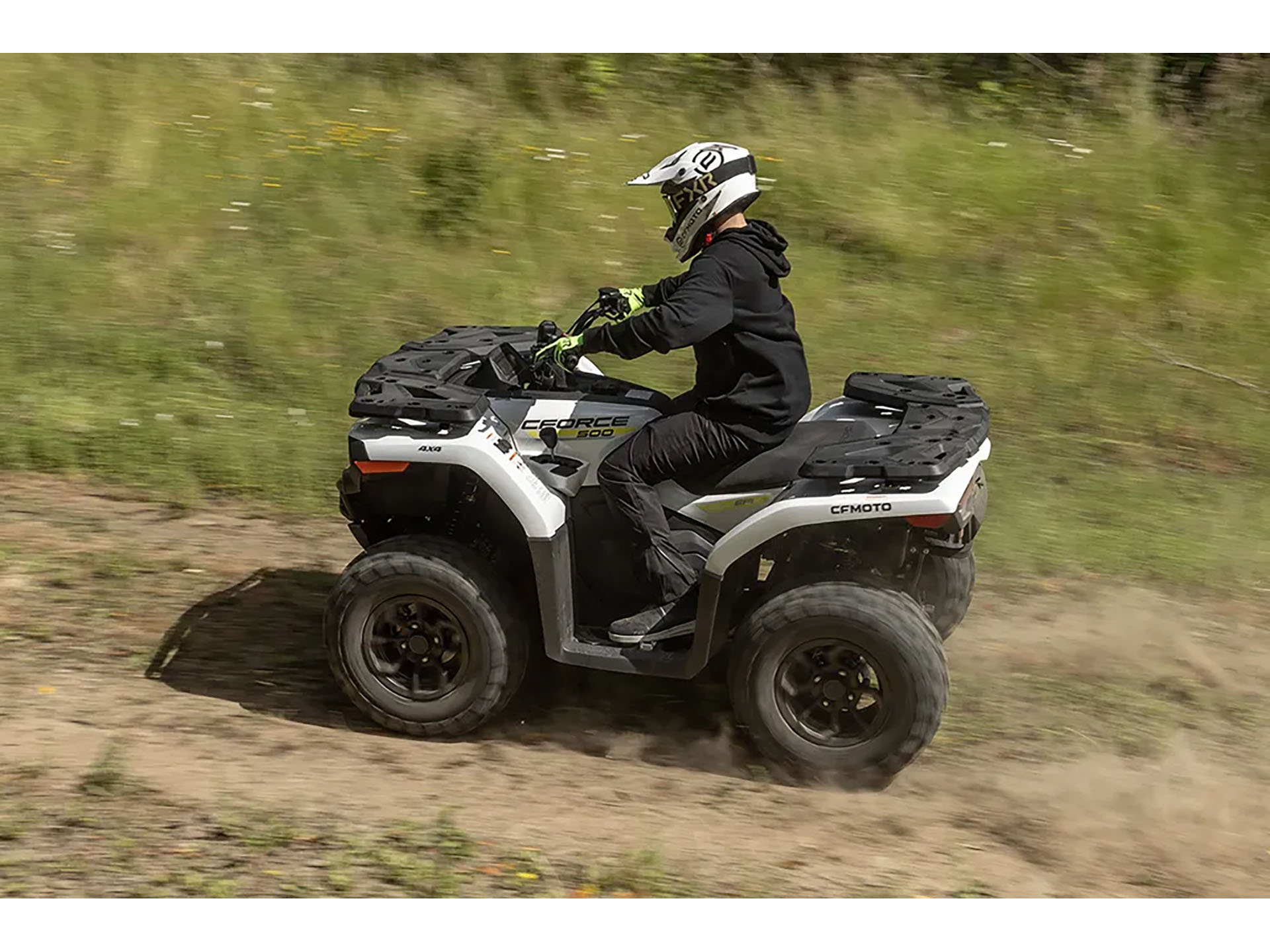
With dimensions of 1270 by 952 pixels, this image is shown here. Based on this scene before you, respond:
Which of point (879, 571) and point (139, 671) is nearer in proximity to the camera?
point (879, 571)

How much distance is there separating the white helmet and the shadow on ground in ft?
6.77

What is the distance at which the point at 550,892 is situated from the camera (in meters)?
5.17

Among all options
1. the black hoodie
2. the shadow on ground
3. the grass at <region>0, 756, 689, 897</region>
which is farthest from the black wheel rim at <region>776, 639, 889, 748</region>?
the grass at <region>0, 756, 689, 897</region>

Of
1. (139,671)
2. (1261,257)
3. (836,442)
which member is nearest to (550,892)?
(836,442)

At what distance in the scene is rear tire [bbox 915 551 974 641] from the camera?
6.96 m

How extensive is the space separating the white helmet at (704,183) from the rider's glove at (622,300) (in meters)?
0.37

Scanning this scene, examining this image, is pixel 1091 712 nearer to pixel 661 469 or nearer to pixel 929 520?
pixel 929 520

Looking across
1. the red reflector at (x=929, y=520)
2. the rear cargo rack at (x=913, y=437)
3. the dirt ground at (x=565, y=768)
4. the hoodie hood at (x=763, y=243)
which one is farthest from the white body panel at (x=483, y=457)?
the red reflector at (x=929, y=520)

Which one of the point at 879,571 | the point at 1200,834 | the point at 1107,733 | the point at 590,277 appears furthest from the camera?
the point at 590,277

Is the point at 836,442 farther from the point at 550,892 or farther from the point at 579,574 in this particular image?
the point at 550,892

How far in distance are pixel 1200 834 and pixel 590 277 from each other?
7257mm

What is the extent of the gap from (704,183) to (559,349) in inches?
37.0

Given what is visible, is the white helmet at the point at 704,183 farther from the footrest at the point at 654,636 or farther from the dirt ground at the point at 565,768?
the dirt ground at the point at 565,768

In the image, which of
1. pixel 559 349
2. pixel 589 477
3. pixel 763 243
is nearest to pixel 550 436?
pixel 589 477
